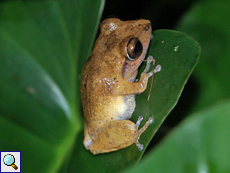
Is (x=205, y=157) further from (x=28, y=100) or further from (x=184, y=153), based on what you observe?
(x=28, y=100)

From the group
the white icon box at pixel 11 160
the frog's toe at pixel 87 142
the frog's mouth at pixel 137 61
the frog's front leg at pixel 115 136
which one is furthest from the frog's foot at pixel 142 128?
the white icon box at pixel 11 160

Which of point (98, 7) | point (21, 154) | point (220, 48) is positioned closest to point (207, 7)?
point (220, 48)

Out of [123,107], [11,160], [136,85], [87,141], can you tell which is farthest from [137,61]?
[11,160]

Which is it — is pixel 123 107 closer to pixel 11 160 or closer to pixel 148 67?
pixel 148 67

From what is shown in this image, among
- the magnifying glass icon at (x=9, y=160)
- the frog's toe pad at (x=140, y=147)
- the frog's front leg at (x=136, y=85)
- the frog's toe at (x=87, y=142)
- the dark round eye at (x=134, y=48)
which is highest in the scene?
the dark round eye at (x=134, y=48)

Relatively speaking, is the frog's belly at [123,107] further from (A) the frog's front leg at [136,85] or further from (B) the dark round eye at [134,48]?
(B) the dark round eye at [134,48]

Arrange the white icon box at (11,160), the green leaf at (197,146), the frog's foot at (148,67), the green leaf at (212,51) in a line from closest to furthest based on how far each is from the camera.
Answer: the green leaf at (197,146), the frog's foot at (148,67), the green leaf at (212,51), the white icon box at (11,160)

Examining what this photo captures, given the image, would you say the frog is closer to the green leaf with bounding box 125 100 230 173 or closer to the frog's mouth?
the frog's mouth
